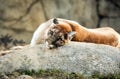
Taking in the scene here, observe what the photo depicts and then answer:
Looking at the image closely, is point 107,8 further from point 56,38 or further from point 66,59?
point 66,59

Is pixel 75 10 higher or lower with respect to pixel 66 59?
higher

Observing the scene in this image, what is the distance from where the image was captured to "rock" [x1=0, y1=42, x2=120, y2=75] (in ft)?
23.7

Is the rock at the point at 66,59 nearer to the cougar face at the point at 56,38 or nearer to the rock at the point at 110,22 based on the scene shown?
the cougar face at the point at 56,38

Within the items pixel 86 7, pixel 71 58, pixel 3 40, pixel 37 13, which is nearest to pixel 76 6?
pixel 86 7

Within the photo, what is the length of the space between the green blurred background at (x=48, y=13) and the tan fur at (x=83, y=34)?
535cm

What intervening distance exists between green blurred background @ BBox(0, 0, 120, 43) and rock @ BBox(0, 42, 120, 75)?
21.3ft

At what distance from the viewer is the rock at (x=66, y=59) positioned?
7234 mm

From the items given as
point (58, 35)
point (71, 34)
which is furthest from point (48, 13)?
point (58, 35)

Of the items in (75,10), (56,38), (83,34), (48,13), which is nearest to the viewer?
(56,38)

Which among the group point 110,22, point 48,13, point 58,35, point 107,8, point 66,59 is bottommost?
point 110,22

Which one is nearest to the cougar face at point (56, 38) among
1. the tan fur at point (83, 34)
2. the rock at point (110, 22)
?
the tan fur at point (83, 34)

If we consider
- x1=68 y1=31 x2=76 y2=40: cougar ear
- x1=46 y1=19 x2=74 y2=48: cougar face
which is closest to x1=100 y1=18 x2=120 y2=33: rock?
→ x1=68 y1=31 x2=76 y2=40: cougar ear

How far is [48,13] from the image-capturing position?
15117 mm

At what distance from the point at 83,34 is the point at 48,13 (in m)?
6.69
